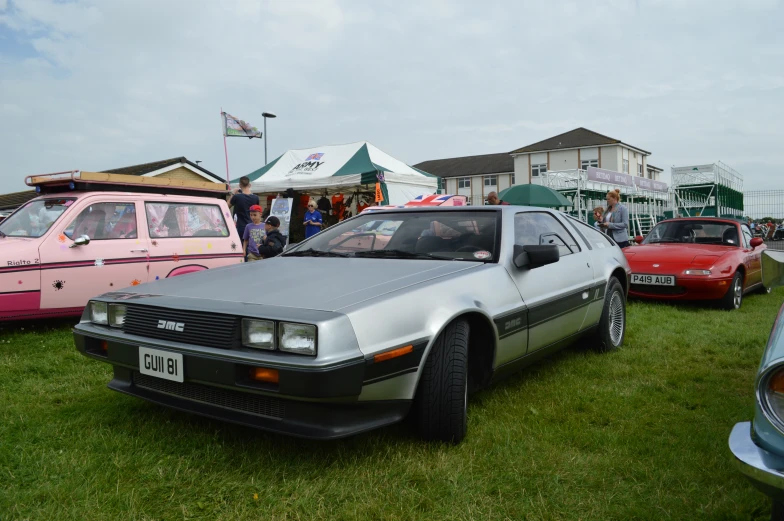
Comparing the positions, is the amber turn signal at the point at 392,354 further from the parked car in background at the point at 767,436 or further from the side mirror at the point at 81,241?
the side mirror at the point at 81,241

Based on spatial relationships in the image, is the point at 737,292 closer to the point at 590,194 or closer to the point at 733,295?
the point at 733,295

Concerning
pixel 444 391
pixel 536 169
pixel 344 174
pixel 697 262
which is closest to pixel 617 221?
pixel 697 262

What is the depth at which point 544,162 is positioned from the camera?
52219 millimetres

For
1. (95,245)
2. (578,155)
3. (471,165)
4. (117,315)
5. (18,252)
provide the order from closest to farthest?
(117,315) → (18,252) → (95,245) → (578,155) → (471,165)

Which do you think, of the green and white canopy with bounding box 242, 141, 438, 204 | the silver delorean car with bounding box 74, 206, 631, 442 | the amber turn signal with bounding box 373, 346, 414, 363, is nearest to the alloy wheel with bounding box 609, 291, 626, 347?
the silver delorean car with bounding box 74, 206, 631, 442

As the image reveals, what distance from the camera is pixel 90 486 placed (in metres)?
2.24

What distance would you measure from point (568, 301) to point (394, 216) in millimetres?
1269

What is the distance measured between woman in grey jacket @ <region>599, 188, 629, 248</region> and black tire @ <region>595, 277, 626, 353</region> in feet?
Result: 13.2

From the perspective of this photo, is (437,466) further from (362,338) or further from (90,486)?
(90,486)

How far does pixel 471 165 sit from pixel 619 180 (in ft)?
134

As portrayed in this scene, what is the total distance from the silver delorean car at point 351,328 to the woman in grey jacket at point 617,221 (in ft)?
17.8

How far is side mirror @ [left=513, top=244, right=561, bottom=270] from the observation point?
3.13 metres

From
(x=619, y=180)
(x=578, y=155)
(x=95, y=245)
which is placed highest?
(x=578, y=155)

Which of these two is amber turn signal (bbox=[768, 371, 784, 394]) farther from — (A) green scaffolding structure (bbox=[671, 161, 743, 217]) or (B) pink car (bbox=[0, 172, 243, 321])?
(A) green scaffolding structure (bbox=[671, 161, 743, 217])
